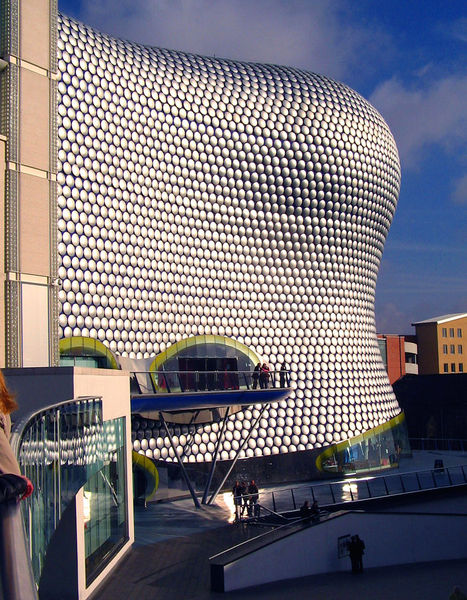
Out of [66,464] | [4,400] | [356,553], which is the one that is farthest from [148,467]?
[4,400]

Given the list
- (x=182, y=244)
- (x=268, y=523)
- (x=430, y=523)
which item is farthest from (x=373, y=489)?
(x=182, y=244)

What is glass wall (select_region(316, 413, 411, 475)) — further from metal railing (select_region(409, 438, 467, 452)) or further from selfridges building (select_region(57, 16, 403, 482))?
metal railing (select_region(409, 438, 467, 452))

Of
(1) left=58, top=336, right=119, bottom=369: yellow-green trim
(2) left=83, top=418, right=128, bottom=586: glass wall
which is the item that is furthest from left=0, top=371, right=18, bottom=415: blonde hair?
(1) left=58, top=336, right=119, bottom=369: yellow-green trim

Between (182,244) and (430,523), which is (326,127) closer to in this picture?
(182,244)

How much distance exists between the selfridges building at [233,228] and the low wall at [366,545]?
778 cm

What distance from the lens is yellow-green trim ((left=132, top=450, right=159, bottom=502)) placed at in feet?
77.6

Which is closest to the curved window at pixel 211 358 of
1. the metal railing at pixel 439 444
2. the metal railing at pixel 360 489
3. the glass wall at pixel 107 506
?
the metal railing at pixel 360 489

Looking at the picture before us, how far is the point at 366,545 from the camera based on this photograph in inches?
733

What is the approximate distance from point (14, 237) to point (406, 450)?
24121mm

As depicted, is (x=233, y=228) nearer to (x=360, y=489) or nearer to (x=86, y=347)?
(x=86, y=347)

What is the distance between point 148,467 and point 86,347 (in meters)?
4.31

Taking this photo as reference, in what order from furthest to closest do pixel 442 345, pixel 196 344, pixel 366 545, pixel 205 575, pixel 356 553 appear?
pixel 442 345 < pixel 196 344 < pixel 366 545 < pixel 356 553 < pixel 205 575

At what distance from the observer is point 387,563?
19266 millimetres

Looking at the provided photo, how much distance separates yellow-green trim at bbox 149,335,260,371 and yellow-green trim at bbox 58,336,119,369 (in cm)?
143
